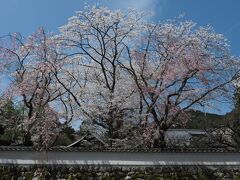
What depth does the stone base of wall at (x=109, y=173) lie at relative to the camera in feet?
37.1

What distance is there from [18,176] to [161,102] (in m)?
6.37

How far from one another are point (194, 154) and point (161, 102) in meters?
3.52

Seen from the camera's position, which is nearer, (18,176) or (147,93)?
(18,176)

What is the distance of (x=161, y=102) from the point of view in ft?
49.9

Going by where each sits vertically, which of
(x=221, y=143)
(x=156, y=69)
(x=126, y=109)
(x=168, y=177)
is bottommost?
(x=168, y=177)

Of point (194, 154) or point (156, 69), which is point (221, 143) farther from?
point (194, 154)

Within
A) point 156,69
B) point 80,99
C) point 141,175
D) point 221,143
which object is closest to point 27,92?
point 80,99

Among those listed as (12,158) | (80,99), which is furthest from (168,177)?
(80,99)

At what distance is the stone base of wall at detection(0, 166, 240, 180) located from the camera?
37.1 feet

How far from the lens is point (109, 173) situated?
11508mm

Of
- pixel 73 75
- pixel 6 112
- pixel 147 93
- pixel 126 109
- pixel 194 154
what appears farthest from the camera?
pixel 6 112

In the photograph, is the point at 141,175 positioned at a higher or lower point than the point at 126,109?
lower

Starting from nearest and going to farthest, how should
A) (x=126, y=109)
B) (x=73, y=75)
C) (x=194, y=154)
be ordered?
(x=194, y=154)
(x=126, y=109)
(x=73, y=75)

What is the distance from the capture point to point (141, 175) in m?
11.5
